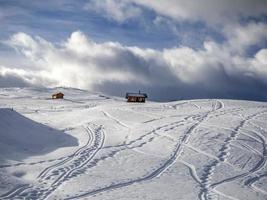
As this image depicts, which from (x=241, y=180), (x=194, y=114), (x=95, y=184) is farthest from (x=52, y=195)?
(x=194, y=114)

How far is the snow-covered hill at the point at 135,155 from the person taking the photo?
22.4 metres

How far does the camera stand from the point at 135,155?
3070 cm

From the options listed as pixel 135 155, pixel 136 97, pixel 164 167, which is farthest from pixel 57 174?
pixel 136 97

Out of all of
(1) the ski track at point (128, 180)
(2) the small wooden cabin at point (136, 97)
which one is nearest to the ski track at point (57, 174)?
(1) the ski track at point (128, 180)

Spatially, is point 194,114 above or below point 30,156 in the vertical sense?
above

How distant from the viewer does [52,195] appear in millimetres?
20266

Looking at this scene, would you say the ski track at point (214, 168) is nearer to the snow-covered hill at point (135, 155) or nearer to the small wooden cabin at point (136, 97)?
the snow-covered hill at point (135, 155)

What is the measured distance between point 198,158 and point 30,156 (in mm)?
11754

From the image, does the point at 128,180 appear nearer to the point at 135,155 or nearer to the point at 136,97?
the point at 135,155

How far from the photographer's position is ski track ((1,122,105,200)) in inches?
798

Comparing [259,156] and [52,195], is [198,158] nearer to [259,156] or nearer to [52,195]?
[259,156]

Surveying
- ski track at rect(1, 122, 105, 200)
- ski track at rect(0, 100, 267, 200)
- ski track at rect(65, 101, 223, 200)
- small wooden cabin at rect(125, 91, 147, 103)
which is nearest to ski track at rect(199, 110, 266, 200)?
ski track at rect(0, 100, 267, 200)

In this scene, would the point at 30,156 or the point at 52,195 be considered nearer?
the point at 52,195

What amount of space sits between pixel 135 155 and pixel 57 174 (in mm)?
7932
